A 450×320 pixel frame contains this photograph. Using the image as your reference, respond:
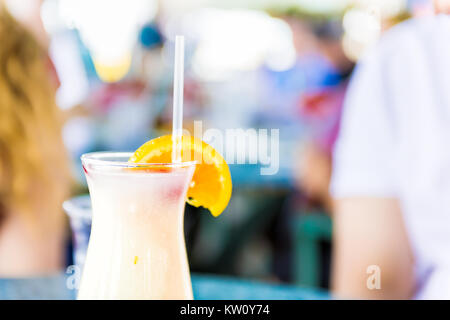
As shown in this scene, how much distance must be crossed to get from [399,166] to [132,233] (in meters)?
0.61

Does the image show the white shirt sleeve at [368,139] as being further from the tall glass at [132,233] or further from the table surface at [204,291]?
the tall glass at [132,233]

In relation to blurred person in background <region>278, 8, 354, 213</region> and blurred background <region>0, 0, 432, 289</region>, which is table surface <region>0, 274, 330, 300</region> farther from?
blurred person in background <region>278, 8, 354, 213</region>

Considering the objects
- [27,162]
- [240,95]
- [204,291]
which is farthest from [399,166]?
[240,95]

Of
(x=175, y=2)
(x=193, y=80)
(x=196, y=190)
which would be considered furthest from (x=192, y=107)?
(x=196, y=190)

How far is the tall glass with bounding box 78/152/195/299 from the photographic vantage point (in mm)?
446

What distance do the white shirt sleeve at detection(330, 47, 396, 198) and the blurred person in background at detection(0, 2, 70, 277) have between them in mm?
599

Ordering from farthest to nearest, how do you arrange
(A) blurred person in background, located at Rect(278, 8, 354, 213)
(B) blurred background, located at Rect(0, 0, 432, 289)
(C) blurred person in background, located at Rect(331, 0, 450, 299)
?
(B) blurred background, located at Rect(0, 0, 432, 289) < (A) blurred person in background, located at Rect(278, 8, 354, 213) < (C) blurred person in background, located at Rect(331, 0, 450, 299)

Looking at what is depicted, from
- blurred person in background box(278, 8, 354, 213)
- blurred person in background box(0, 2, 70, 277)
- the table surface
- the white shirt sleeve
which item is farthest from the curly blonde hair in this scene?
blurred person in background box(278, 8, 354, 213)

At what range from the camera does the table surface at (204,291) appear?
645 millimetres

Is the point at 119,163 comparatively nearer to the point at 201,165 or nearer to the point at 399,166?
the point at 201,165

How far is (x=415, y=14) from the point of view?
2.68 feet

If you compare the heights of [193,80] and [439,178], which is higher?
[193,80]

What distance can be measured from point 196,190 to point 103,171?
98 mm

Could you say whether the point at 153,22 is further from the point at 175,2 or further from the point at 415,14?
the point at 415,14
